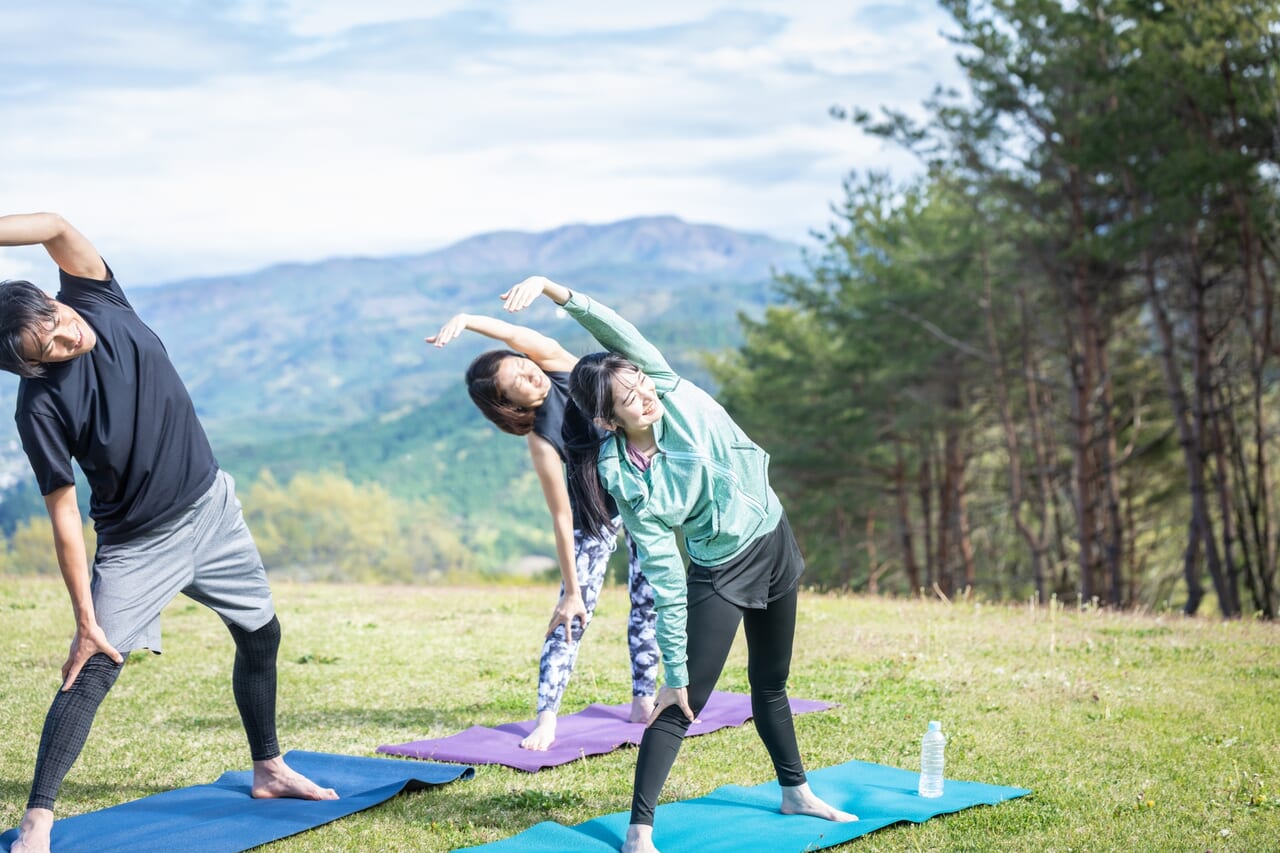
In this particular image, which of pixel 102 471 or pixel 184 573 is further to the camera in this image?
pixel 184 573

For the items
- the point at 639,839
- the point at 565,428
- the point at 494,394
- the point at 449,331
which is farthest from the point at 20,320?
the point at 639,839

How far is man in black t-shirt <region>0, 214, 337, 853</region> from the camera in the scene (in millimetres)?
3918

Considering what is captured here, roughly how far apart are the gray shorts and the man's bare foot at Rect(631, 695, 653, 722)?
218 centimetres

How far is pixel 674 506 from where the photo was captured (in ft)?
12.8

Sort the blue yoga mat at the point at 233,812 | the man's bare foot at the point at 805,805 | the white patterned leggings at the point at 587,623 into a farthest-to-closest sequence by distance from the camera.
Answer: the white patterned leggings at the point at 587,623 → the man's bare foot at the point at 805,805 → the blue yoga mat at the point at 233,812

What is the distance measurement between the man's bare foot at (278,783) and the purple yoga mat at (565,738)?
0.87 metres

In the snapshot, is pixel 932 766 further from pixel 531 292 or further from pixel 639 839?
pixel 531 292

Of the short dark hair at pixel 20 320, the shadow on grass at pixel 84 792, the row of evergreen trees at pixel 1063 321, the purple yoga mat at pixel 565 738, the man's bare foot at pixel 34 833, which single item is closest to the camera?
the short dark hair at pixel 20 320

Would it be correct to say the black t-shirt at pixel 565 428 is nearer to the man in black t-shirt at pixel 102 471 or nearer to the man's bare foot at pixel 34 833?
the man in black t-shirt at pixel 102 471

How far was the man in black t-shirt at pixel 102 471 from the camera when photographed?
12.9 feet

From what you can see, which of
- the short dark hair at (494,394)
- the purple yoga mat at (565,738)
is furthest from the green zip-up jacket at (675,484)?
the purple yoga mat at (565,738)

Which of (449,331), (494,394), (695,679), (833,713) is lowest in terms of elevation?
(833,713)

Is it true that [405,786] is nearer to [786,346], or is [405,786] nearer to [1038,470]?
[1038,470]

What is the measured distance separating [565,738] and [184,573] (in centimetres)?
226
